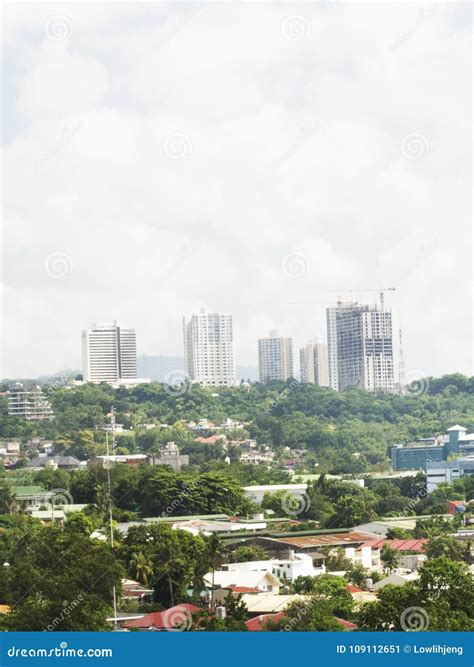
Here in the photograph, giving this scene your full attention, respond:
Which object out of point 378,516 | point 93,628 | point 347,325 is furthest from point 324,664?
point 347,325

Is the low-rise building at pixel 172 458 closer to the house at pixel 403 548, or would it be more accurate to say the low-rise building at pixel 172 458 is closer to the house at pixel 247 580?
the house at pixel 403 548

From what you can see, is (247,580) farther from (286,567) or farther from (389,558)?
(389,558)

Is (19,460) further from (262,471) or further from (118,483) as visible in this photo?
(118,483)

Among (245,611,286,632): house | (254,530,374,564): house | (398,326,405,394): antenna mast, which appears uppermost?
(398,326,405,394): antenna mast

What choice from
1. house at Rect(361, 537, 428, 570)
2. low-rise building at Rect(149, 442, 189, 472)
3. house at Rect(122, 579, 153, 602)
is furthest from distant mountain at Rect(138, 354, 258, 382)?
house at Rect(122, 579, 153, 602)

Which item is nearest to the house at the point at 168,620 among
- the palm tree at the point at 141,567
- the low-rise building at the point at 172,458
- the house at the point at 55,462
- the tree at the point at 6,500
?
the palm tree at the point at 141,567

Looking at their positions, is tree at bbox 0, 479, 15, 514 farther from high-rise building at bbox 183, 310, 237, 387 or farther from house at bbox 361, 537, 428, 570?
high-rise building at bbox 183, 310, 237, 387
